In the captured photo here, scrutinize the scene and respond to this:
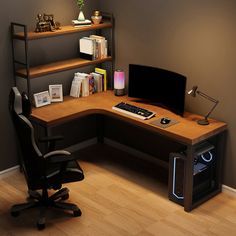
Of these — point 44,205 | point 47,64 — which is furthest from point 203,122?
point 47,64

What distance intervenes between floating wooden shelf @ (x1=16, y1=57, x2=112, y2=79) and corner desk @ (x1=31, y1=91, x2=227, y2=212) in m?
0.37

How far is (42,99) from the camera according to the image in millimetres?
4836

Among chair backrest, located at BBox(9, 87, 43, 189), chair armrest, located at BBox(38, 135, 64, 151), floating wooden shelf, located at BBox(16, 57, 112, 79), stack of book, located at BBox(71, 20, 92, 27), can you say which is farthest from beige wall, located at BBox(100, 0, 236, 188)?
chair backrest, located at BBox(9, 87, 43, 189)

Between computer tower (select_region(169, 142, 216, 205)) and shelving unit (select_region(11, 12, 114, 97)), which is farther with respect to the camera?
shelving unit (select_region(11, 12, 114, 97))

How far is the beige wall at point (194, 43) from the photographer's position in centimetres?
422

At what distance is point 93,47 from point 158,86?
894 mm

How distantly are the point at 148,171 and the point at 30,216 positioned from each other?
1.44 m

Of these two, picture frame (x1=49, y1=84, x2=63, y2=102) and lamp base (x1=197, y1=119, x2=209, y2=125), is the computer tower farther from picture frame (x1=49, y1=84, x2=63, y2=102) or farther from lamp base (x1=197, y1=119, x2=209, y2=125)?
picture frame (x1=49, y1=84, x2=63, y2=102)

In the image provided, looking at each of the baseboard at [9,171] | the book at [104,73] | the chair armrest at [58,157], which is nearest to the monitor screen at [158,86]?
the book at [104,73]

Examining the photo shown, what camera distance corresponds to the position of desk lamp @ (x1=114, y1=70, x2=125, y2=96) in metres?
5.11

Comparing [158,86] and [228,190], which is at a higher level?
[158,86]

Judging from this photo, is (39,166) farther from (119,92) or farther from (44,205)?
(119,92)

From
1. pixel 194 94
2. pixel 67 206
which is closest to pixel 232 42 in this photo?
pixel 194 94

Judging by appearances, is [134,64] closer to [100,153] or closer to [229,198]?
[100,153]
